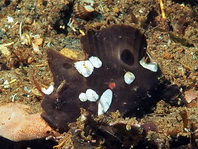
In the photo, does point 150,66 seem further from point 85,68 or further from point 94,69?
point 85,68

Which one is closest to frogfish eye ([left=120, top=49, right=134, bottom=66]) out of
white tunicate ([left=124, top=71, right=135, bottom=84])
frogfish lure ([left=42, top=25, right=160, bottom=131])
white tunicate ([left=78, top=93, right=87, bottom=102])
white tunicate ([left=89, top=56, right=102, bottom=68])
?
frogfish lure ([left=42, top=25, right=160, bottom=131])

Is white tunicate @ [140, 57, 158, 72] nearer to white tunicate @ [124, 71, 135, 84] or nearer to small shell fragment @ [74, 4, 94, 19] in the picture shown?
white tunicate @ [124, 71, 135, 84]

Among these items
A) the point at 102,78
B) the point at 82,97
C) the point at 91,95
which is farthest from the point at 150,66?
the point at 82,97

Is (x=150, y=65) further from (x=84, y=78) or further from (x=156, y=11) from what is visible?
(x=156, y=11)

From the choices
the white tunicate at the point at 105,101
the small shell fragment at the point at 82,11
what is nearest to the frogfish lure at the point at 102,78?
the white tunicate at the point at 105,101

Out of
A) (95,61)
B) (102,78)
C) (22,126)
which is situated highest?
(95,61)

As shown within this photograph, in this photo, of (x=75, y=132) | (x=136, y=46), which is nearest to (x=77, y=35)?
(x=136, y=46)

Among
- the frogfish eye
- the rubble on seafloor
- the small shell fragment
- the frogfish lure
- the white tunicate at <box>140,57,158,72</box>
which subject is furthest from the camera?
the small shell fragment
